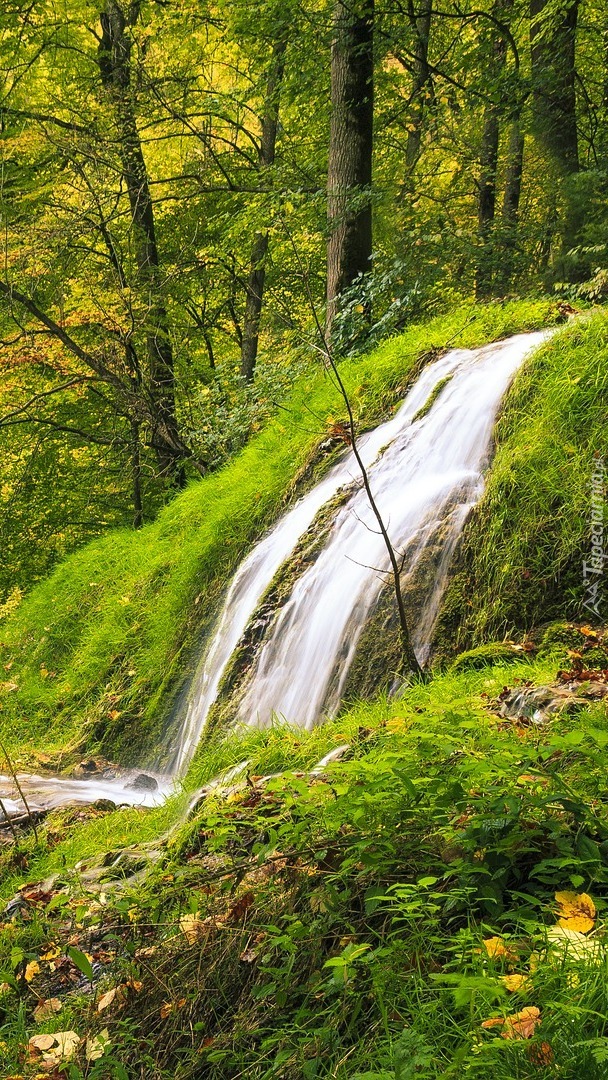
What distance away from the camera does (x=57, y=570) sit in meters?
10.6

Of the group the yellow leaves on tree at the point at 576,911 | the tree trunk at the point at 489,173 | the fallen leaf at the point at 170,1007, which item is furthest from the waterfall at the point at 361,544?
the tree trunk at the point at 489,173

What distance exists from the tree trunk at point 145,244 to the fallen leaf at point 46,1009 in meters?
7.44

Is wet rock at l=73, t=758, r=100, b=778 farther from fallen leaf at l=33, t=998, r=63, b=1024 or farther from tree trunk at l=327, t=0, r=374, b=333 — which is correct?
tree trunk at l=327, t=0, r=374, b=333

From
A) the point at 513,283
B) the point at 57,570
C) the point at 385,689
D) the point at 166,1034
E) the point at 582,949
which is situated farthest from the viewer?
the point at 57,570

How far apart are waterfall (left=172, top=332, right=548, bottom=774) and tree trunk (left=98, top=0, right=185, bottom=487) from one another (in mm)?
4550

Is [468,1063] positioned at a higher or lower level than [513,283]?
lower

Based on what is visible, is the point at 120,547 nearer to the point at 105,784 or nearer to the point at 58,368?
the point at 58,368

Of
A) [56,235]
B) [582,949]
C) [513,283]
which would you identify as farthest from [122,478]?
[582,949]

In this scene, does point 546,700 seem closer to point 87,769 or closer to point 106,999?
point 106,999

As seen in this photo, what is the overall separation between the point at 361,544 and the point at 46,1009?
2.76 metres

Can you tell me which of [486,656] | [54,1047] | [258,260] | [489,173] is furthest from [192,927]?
[258,260]

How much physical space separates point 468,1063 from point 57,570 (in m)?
9.74

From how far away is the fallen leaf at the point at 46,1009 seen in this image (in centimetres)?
282

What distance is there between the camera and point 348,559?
4645mm
